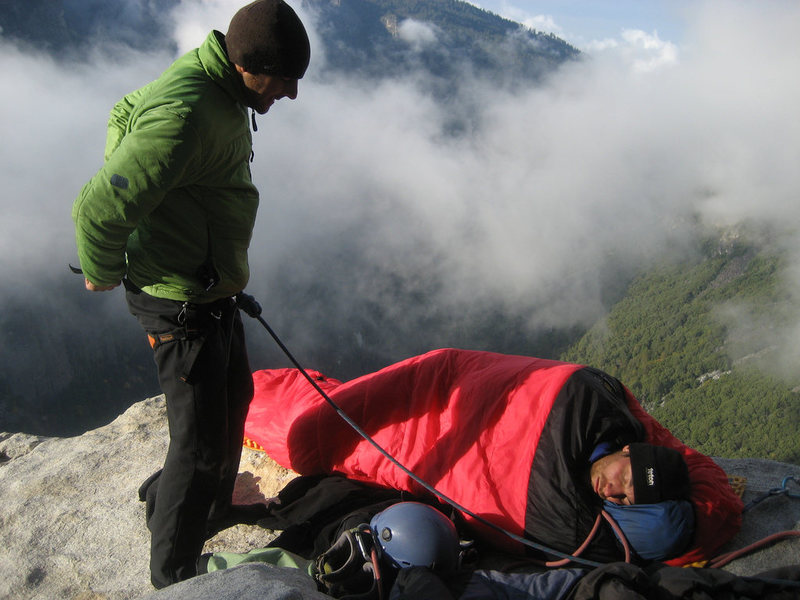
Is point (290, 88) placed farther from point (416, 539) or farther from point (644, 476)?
point (644, 476)

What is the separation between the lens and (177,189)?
246 cm

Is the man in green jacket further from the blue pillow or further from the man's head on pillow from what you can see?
the blue pillow

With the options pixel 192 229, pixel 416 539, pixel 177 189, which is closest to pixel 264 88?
pixel 177 189

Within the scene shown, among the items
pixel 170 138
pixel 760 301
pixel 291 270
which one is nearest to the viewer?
pixel 170 138

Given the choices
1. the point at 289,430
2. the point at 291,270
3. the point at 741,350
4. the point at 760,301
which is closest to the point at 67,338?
the point at 291,270

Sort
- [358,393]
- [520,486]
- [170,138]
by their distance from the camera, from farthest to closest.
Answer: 1. [358,393]
2. [520,486]
3. [170,138]

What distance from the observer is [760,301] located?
123 m

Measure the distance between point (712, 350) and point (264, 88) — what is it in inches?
4995

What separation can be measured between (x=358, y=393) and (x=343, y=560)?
1481 millimetres

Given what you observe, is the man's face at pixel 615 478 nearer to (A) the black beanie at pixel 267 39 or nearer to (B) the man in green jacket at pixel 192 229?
(B) the man in green jacket at pixel 192 229

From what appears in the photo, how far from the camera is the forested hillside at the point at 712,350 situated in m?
82.1

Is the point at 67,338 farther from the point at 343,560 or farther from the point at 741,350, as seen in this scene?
the point at 741,350

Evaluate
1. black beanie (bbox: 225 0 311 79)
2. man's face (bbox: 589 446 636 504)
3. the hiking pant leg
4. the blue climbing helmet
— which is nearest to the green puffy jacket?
black beanie (bbox: 225 0 311 79)

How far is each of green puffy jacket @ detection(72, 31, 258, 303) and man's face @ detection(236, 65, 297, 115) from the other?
4cm
